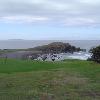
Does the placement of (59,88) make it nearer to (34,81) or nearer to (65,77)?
(34,81)

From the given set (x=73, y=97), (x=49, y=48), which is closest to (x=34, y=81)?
(x=73, y=97)

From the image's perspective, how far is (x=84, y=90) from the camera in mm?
14266

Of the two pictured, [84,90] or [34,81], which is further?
[34,81]

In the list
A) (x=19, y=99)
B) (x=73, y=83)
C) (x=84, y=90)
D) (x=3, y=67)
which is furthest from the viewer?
(x=3, y=67)

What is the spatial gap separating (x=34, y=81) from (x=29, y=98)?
4.45 m

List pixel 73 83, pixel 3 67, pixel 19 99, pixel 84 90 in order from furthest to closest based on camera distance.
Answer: pixel 3 67, pixel 73 83, pixel 84 90, pixel 19 99

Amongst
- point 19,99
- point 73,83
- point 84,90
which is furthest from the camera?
point 73,83

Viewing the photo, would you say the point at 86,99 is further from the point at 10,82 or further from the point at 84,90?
the point at 10,82

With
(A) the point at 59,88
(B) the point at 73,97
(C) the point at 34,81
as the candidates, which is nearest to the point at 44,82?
(C) the point at 34,81

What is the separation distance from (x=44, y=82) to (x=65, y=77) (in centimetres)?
222

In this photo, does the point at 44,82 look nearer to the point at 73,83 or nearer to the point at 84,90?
the point at 73,83

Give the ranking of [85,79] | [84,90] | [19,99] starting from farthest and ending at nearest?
[85,79]
[84,90]
[19,99]

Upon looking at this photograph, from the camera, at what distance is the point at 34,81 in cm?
1684

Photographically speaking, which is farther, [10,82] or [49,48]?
[49,48]
